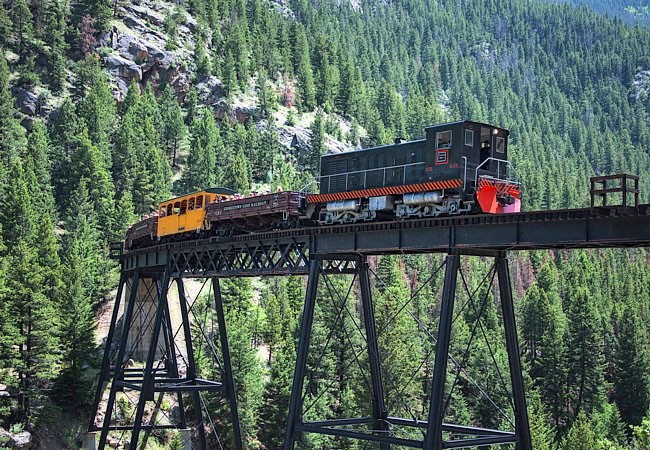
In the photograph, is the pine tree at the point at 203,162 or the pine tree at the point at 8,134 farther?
the pine tree at the point at 203,162

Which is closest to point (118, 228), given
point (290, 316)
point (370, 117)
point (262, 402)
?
point (290, 316)

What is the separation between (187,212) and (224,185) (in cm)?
6339

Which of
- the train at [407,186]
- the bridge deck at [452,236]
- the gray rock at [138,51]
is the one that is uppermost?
the gray rock at [138,51]

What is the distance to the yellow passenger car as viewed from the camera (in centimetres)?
3775

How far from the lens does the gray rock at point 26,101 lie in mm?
106938

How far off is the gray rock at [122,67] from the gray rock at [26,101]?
722 inches

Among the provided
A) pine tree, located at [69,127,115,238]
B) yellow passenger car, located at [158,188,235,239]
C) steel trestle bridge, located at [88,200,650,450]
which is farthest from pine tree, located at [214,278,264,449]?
pine tree, located at [69,127,115,238]

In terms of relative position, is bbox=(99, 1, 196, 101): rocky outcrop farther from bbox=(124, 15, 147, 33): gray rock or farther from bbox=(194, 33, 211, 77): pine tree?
bbox=(194, 33, 211, 77): pine tree

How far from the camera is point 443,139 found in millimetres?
26094

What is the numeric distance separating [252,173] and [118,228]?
41.9 meters

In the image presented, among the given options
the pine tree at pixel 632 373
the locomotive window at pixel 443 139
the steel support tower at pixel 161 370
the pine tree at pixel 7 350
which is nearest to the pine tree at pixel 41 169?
the steel support tower at pixel 161 370

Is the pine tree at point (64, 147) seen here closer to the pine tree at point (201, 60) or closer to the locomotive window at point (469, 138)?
the pine tree at point (201, 60)

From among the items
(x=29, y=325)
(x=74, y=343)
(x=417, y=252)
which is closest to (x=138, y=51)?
(x=74, y=343)

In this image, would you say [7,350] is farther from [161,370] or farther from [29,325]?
[161,370]
